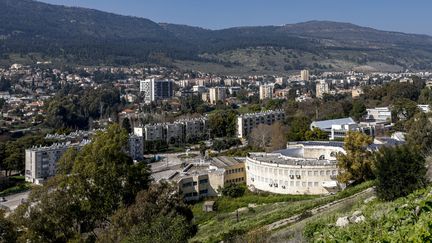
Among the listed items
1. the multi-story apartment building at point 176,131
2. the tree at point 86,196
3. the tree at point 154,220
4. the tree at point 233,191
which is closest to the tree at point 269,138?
the multi-story apartment building at point 176,131

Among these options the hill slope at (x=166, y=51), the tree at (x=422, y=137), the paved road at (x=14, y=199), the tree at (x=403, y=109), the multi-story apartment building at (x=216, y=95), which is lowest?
the paved road at (x=14, y=199)

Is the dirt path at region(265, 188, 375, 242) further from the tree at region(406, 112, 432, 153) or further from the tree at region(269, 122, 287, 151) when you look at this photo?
the tree at region(269, 122, 287, 151)

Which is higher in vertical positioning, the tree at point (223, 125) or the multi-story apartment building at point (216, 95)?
the multi-story apartment building at point (216, 95)

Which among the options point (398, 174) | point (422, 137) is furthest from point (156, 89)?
point (398, 174)

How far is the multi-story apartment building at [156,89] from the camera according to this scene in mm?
77625

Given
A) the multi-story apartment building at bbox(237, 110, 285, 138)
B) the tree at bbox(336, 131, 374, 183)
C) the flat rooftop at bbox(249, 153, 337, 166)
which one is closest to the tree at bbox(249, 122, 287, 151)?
the multi-story apartment building at bbox(237, 110, 285, 138)

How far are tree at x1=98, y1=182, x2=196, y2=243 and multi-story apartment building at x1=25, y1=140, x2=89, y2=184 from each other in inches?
664

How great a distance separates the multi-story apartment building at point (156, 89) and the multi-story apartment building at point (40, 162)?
45838 millimetres

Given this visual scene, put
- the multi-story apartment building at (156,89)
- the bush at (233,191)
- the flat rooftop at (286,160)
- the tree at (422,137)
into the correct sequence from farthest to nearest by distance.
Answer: the multi-story apartment building at (156,89), the tree at (422,137), the bush at (233,191), the flat rooftop at (286,160)

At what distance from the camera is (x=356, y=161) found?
64.7 feet

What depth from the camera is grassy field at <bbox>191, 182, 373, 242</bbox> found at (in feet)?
46.5

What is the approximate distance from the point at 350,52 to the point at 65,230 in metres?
147

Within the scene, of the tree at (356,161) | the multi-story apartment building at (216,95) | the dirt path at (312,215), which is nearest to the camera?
the dirt path at (312,215)

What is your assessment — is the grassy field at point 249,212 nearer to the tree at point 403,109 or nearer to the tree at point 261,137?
the tree at point 261,137
